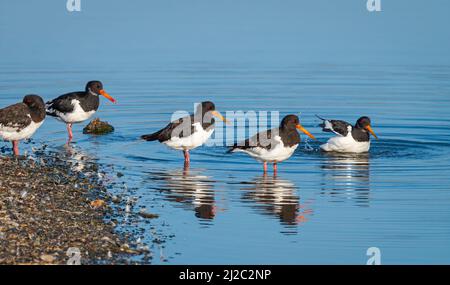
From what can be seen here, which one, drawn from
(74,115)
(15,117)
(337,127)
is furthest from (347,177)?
(74,115)

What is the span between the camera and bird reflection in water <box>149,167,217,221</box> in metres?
14.1

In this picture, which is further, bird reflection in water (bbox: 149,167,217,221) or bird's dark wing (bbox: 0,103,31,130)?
bird's dark wing (bbox: 0,103,31,130)

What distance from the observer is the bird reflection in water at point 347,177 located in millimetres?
15070

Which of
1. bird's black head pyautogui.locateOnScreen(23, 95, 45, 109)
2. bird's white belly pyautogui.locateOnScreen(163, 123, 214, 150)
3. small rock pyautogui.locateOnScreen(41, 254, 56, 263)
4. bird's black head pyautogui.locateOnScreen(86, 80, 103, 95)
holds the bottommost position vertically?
small rock pyautogui.locateOnScreen(41, 254, 56, 263)

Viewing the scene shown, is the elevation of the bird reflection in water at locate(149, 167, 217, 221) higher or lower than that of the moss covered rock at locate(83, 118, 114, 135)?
lower

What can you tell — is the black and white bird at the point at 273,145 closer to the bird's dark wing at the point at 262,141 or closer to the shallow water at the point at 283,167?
the bird's dark wing at the point at 262,141

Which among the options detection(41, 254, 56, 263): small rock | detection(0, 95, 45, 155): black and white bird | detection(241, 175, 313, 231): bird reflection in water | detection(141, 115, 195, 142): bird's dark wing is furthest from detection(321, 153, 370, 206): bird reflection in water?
detection(0, 95, 45, 155): black and white bird

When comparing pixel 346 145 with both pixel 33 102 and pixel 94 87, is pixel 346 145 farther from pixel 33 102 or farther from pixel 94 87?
pixel 33 102

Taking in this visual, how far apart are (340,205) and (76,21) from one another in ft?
81.7

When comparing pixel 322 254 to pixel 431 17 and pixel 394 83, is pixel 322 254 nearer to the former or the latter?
pixel 394 83

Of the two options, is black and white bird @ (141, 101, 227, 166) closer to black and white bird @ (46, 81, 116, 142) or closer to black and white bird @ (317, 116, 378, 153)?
black and white bird @ (317, 116, 378, 153)

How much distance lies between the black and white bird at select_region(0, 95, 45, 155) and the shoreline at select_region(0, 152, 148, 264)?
889 millimetres

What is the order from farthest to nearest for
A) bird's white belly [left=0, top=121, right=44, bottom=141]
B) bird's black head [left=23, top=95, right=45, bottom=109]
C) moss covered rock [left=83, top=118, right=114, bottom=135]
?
moss covered rock [left=83, top=118, right=114, bottom=135] < bird's black head [left=23, top=95, right=45, bottom=109] < bird's white belly [left=0, top=121, right=44, bottom=141]

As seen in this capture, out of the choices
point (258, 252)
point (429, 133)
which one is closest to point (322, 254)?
point (258, 252)
